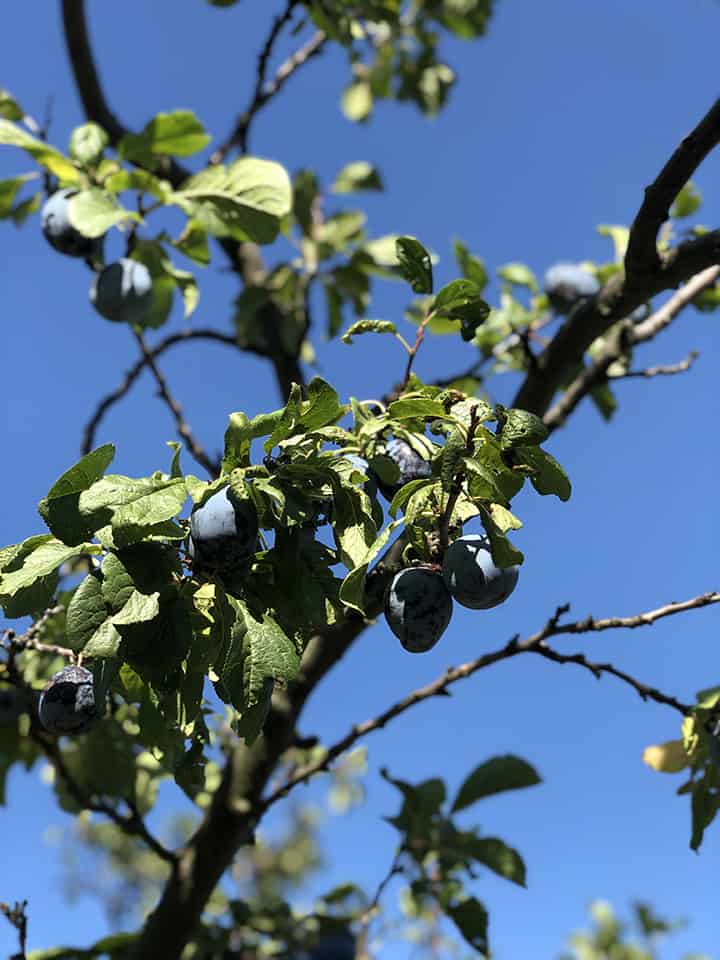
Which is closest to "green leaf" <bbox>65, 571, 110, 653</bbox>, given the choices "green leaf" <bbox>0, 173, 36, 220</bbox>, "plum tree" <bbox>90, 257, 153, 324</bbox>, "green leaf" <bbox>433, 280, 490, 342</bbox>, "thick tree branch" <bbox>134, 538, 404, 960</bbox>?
"green leaf" <bbox>433, 280, 490, 342</bbox>

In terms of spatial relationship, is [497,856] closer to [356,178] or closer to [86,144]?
[86,144]

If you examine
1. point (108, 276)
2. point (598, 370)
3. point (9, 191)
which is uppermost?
point (9, 191)

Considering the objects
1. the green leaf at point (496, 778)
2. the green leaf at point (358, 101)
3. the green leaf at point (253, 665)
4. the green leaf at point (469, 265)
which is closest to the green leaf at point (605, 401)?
the green leaf at point (469, 265)

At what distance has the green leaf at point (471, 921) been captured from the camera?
7.99 ft

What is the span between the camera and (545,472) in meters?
1.16

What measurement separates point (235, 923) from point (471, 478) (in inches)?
96.0

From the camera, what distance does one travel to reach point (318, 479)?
3.96ft

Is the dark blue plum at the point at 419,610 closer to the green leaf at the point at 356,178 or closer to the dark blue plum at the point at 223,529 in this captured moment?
the dark blue plum at the point at 223,529

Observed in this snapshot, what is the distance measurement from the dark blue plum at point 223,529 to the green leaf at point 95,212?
109 cm

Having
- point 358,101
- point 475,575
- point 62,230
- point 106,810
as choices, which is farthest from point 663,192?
point 358,101

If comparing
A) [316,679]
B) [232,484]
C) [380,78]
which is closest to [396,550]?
[232,484]

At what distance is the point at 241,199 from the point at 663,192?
113 centimetres

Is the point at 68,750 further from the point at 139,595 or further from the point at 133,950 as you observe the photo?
the point at 139,595

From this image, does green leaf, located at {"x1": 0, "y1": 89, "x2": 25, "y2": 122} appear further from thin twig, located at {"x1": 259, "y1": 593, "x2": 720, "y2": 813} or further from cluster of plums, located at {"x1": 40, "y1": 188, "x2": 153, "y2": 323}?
thin twig, located at {"x1": 259, "y1": 593, "x2": 720, "y2": 813}
